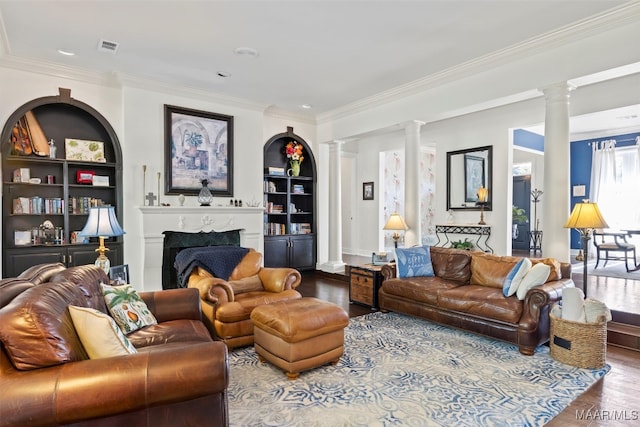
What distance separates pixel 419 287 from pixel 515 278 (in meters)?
0.98

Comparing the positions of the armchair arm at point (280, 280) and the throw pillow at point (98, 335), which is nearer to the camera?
the throw pillow at point (98, 335)

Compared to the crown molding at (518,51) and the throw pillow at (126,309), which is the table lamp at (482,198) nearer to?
the crown molding at (518,51)

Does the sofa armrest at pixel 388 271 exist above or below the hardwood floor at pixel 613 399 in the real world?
above

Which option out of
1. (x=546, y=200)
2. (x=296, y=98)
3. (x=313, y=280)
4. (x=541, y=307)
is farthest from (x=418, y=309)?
(x=296, y=98)

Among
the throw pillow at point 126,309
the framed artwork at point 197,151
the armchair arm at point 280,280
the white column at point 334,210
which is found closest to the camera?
the throw pillow at point 126,309

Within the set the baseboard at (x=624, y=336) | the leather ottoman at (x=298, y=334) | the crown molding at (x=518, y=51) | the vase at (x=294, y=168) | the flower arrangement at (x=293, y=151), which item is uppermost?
the crown molding at (x=518, y=51)

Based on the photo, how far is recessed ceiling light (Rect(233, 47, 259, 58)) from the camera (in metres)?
4.11

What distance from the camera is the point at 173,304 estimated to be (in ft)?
9.37

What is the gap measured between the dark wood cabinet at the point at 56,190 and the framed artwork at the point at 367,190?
5.37 m

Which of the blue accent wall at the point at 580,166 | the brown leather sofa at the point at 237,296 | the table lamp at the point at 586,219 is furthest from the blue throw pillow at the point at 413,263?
the blue accent wall at the point at 580,166

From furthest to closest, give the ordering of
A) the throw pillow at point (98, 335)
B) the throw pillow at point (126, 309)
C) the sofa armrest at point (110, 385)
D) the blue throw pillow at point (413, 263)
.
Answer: the blue throw pillow at point (413, 263), the throw pillow at point (126, 309), the throw pillow at point (98, 335), the sofa armrest at point (110, 385)

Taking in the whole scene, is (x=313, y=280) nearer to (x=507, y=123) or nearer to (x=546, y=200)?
(x=546, y=200)

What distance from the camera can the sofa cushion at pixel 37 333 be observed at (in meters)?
1.42

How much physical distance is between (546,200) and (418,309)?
1.92 metres
